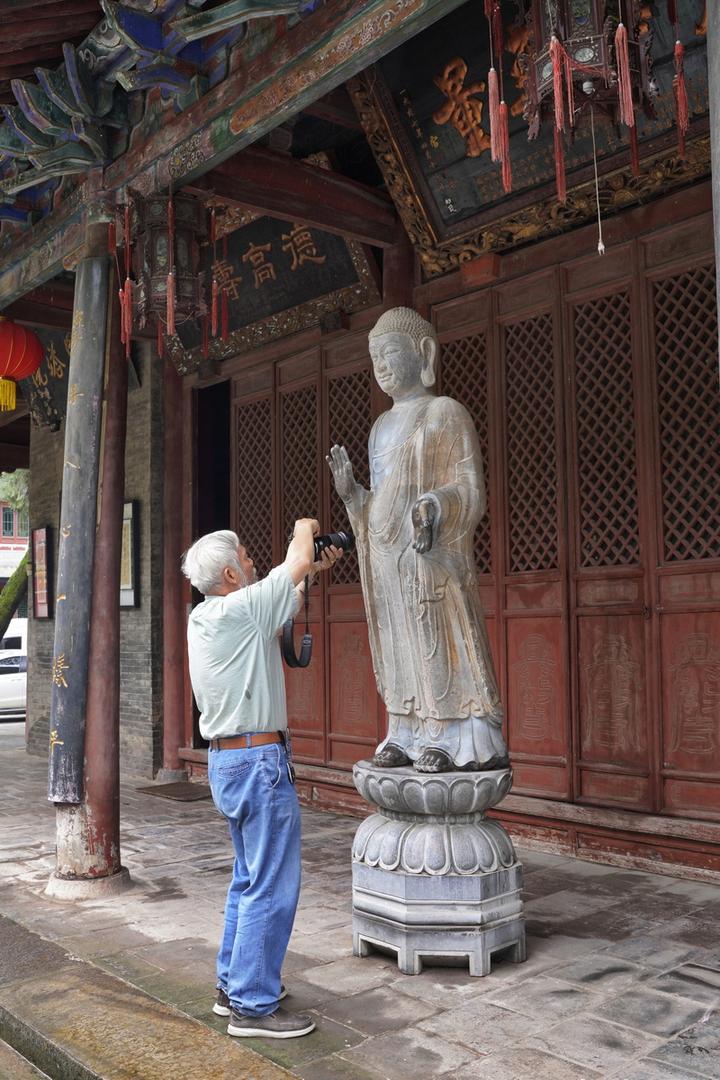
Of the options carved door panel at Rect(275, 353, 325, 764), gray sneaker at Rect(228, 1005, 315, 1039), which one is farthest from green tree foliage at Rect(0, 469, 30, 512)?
gray sneaker at Rect(228, 1005, 315, 1039)

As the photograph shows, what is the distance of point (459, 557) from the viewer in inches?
155

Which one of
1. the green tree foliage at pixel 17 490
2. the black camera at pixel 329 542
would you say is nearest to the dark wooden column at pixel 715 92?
the black camera at pixel 329 542

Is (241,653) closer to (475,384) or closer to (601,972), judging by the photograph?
(601,972)

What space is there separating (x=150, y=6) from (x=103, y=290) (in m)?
1.49

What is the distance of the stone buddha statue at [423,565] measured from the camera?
385 centimetres

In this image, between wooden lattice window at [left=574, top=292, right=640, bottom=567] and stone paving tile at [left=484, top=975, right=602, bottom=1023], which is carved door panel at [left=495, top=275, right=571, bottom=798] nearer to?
wooden lattice window at [left=574, top=292, right=640, bottom=567]

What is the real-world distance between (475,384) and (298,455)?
1.82 metres

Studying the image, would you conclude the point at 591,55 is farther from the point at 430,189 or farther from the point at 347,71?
the point at 430,189

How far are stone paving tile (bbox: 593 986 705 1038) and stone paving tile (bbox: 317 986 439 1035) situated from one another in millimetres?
596

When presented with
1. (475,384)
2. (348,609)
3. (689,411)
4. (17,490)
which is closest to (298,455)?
(348,609)

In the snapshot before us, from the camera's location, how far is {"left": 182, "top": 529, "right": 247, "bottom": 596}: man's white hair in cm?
322

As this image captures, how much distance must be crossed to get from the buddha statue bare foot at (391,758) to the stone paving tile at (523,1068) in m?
1.23

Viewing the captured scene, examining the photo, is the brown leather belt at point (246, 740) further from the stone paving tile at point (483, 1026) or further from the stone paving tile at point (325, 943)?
the stone paving tile at point (325, 943)

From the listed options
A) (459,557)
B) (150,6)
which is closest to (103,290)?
(150,6)
